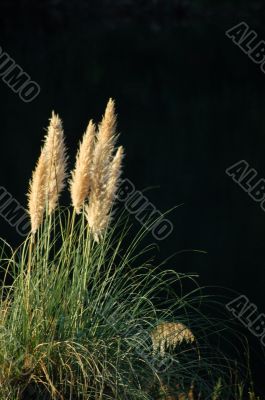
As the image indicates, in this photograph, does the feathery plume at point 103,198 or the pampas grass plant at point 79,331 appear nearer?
the pampas grass plant at point 79,331

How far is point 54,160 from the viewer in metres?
4.55

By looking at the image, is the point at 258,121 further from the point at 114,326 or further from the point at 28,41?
the point at 114,326

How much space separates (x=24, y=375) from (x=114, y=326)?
502mm

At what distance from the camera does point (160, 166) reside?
18406 mm

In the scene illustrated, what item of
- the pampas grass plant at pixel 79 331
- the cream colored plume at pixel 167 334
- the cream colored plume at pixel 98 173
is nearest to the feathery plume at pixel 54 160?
the pampas grass plant at pixel 79 331

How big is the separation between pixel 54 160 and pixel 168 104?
70.9ft

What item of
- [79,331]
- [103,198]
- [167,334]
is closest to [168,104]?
[167,334]

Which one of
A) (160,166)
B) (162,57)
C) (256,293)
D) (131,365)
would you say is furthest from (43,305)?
(162,57)

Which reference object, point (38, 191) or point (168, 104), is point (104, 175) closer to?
point (38, 191)

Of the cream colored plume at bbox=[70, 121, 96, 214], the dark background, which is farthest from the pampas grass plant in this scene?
the dark background

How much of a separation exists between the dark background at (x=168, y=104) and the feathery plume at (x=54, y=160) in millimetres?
3798

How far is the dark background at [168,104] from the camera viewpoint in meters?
14.0

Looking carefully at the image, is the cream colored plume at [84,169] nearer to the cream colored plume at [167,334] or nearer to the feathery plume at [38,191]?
the feathery plume at [38,191]

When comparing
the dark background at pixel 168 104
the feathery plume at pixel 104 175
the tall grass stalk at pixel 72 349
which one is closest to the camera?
the tall grass stalk at pixel 72 349
